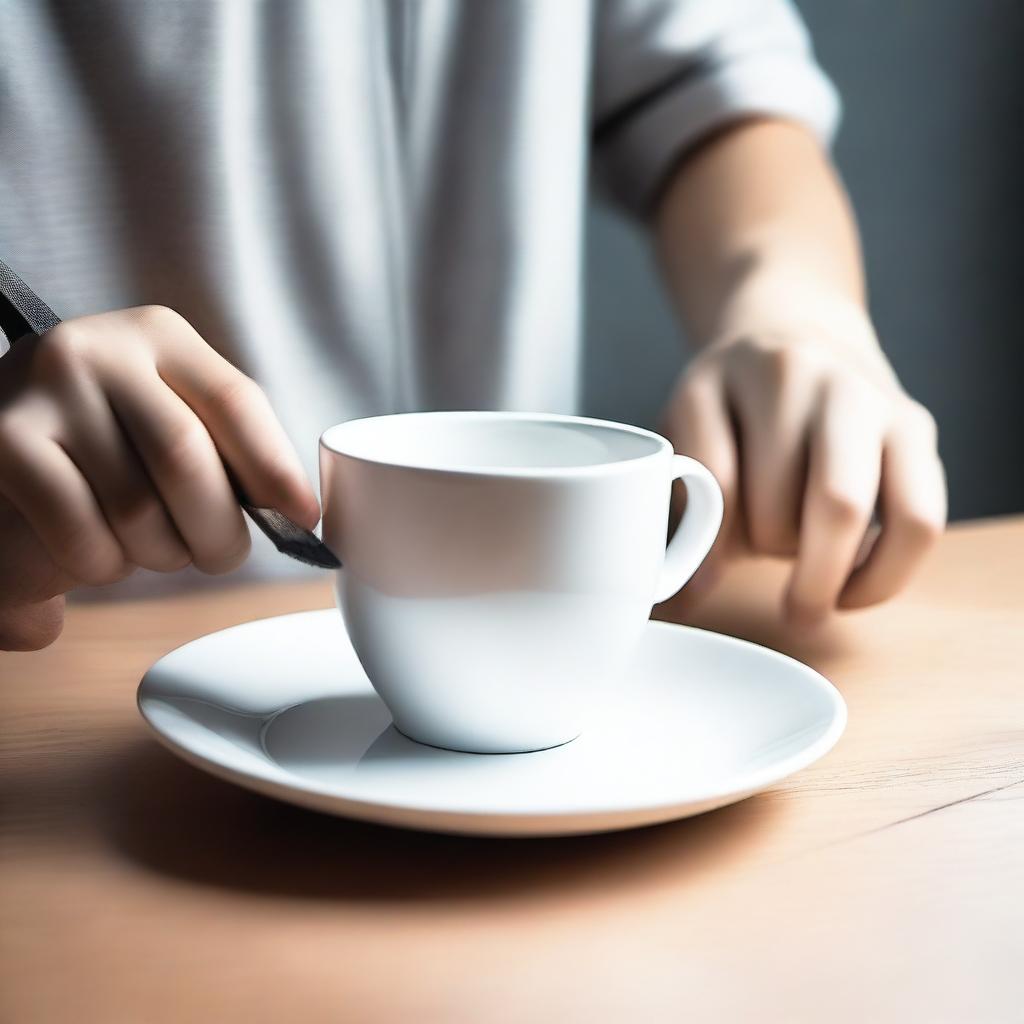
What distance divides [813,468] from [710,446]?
47 millimetres

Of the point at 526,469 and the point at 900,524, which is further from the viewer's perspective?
the point at 900,524

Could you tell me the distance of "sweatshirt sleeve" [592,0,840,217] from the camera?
83 cm

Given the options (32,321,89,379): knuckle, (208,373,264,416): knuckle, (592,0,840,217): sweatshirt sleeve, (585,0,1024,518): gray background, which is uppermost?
(592,0,840,217): sweatshirt sleeve

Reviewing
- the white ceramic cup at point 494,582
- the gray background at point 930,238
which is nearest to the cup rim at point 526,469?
the white ceramic cup at point 494,582

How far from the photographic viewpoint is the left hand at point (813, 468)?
489 mm

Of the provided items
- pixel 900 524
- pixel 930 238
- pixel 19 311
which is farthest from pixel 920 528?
pixel 930 238

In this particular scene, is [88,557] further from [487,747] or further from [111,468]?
[487,747]

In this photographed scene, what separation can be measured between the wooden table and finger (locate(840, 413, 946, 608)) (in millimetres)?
115

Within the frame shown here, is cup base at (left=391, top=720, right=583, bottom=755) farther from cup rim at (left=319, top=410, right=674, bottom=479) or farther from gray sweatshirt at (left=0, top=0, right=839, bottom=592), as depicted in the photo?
gray sweatshirt at (left=0, top=0, right=839, bottom=592)

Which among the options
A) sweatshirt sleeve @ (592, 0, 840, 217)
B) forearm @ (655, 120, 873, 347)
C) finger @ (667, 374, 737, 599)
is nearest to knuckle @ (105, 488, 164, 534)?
finger @ (667, 374, 737, 599)

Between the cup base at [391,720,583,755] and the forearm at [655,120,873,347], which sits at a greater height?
the forearm at [655,120,873,347]

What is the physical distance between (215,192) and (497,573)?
1.50ft

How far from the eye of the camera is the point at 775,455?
503mm

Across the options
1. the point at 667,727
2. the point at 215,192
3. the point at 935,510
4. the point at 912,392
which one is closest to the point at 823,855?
the point at 667,727
